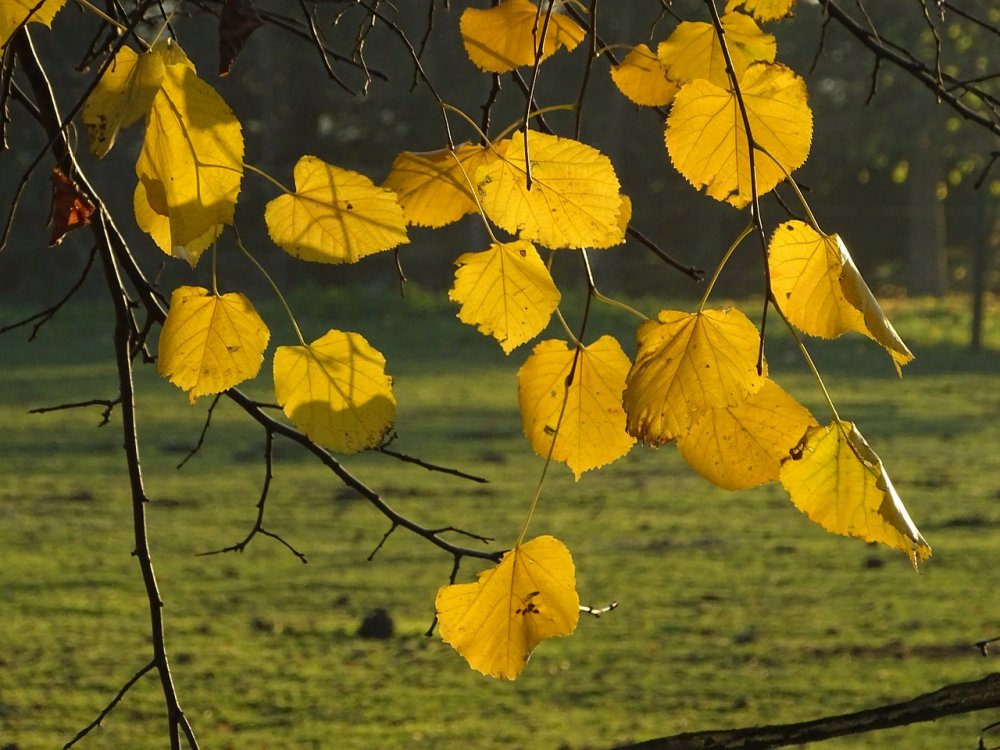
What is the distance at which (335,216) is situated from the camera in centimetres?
66

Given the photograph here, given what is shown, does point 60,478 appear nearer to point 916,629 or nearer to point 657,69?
point 916,629

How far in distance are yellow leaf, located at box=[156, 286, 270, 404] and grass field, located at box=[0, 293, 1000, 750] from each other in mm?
1909

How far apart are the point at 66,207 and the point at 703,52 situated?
1.27 feet

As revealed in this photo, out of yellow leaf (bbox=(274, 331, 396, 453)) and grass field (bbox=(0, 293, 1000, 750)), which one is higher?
yellow leaf (bbox=(274, 331, 396, 453))

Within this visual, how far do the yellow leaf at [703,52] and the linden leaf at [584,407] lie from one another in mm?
171

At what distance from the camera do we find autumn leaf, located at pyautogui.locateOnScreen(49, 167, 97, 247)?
0.84 metres

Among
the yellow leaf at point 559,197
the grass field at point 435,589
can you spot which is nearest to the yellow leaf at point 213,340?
the yellow leaf at point 559,197

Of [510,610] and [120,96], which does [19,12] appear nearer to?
[120,96]

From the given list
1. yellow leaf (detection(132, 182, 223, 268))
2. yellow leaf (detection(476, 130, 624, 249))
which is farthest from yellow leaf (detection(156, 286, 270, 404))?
yellow leaf (detection(476, 130, 624, 249))

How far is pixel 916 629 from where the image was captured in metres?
3.17

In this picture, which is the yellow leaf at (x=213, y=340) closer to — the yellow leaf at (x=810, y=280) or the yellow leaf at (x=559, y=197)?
the yellow leaf at (x=559, y=197)

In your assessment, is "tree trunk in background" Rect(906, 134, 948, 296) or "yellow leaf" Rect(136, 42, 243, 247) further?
"tree trunk in background" Rect(906, 134, 948, 296)

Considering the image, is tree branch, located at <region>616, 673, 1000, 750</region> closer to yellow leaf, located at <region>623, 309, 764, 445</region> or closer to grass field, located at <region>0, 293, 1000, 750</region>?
yellow leaf, located at <region>623, 309, 764, 445</region>

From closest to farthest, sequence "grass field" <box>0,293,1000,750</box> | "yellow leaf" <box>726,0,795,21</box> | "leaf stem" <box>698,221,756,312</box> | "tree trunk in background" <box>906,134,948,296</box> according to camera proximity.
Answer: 1. "leaf stem" <box>698,221,756,312</box>
2. "yellow leaf" <box>726,0,795,21</box>
3. "grass field" <box>0,293,1000,750</box>
4. "tree trunk in background" <box>906,134,948,296</box>
